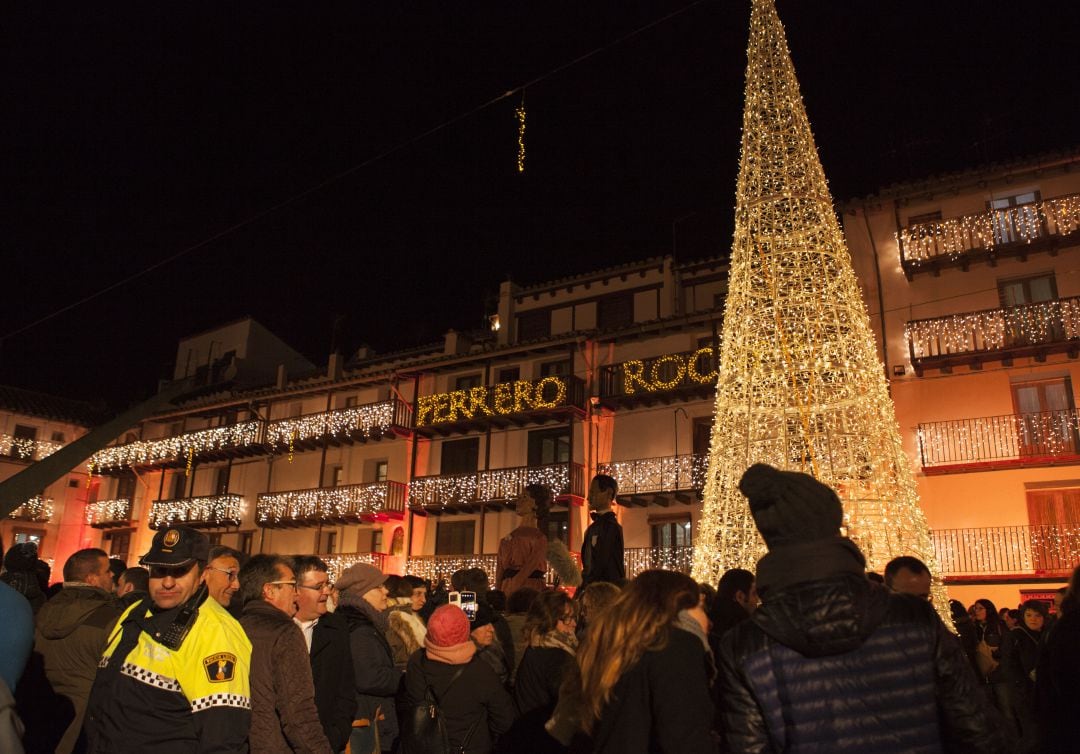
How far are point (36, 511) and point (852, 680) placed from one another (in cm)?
4189

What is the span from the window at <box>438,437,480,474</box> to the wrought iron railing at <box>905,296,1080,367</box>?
44.5 ft

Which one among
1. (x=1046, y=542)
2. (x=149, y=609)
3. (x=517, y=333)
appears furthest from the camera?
(x=517, y=333)

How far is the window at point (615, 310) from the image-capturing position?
1027 inches

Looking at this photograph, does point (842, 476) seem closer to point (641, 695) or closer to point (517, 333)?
point (641, 695)

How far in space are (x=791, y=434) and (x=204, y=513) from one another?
27.6 metres

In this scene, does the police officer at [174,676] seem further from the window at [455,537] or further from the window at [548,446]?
the window at [455,537]

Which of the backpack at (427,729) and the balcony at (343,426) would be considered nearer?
the backpack at (427,729)

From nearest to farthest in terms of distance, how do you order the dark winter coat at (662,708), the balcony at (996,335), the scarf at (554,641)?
the dark winter coat at (662,708) → the scarf at (554,641) → the balcony at (996,335)

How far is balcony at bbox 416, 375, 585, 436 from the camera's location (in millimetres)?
24516

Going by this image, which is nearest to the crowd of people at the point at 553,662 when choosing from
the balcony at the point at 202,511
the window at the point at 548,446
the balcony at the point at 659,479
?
the balcony at the point at 659,479

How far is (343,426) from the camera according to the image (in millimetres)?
29344

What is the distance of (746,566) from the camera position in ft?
34.3

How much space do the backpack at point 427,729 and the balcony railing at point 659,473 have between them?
17.4 meters

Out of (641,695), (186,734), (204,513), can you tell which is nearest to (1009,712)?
(641,695)
